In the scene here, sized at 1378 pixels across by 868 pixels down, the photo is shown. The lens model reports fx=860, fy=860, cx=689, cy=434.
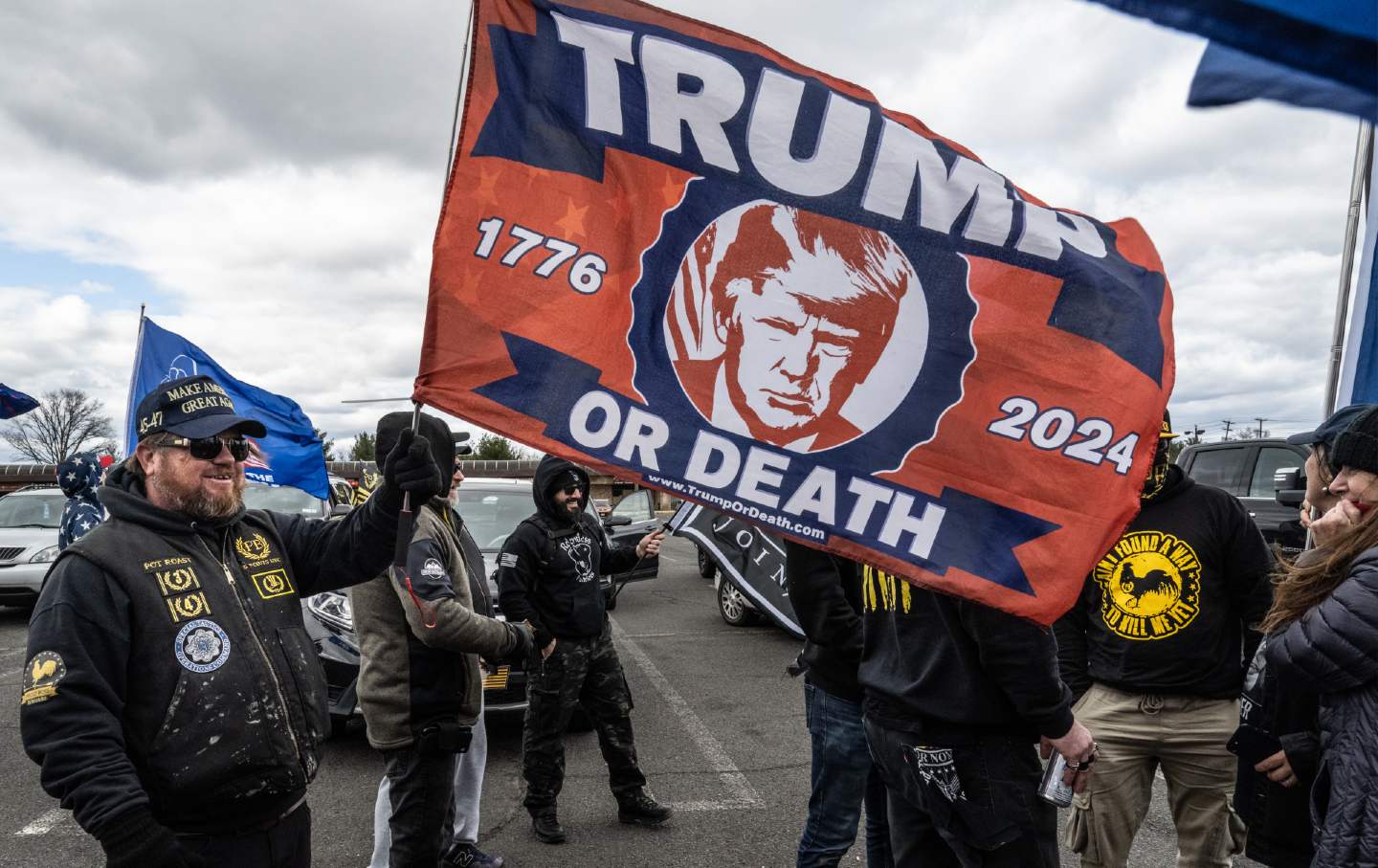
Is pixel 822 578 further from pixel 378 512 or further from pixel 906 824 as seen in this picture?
pixel 378 512

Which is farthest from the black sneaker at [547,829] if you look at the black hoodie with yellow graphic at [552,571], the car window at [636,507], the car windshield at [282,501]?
the car window at [636,507]

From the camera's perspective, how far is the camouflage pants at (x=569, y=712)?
14.2ft

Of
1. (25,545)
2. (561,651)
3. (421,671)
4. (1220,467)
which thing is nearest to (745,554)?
(561,651)

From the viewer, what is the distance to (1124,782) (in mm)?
3242

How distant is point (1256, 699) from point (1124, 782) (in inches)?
34.3

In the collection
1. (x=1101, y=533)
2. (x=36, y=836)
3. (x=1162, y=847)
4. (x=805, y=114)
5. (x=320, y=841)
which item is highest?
(x=805, y=114)

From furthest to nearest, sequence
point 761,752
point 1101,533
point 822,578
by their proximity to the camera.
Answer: point 761,752 → point 822,578 → point 1101,533

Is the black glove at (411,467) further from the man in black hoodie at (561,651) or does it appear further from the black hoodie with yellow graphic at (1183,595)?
the black hoodie with yellow graphic at (1183,595)

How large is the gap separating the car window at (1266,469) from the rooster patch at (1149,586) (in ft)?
24.8

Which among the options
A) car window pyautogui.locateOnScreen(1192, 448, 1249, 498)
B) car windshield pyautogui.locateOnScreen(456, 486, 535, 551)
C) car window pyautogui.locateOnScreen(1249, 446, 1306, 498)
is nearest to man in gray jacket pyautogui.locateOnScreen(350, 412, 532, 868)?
car windshield pyautogui.locateOnScreen(456, 486, 535, 551)

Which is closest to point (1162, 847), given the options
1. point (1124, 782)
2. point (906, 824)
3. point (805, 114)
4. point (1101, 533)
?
point (1124, 782)

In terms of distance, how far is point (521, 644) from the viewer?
364cm

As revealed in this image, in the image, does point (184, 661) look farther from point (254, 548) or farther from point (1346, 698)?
point (1346, 698)

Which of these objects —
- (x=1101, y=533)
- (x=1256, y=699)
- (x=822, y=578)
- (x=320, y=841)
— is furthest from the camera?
(x=320, y=841)
